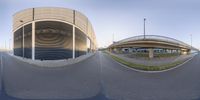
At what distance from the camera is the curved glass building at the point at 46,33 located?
28.1 meters

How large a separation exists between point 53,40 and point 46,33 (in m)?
1.48

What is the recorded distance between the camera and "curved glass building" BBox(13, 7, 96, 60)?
28.1 m

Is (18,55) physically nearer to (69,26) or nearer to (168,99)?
(69,26)

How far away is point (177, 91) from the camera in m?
8.63

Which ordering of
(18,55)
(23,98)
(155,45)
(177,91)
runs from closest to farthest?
(23,98)
(177,91)
(18,55)
(155,45)

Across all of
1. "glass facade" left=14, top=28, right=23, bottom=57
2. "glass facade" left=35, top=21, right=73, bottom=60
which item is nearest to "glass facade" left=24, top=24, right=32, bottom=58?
"glass facade" left=14, top=28, right=23, bottom=57

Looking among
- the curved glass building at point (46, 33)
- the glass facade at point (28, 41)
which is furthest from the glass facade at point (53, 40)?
the glass facade at point (28, 41)

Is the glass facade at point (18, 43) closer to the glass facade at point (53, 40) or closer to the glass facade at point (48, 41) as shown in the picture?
the glass facade at point (48, 41)

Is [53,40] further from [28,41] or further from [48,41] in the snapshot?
[28,41]

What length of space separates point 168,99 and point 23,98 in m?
5.49

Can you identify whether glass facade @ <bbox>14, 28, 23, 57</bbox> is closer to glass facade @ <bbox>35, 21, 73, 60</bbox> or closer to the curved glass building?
the curved glass building

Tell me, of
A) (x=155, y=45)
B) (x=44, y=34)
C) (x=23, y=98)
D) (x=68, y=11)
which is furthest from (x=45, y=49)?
(x=23, y=98)

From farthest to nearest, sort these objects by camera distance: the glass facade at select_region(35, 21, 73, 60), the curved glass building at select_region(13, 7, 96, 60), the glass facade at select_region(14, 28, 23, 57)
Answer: the glass facade at select_region(35, 21, 73, 60) < the glass facade at select_region(14, 28, 23, 57) < the curved glass building at select_region(13, 7, 96, 60)

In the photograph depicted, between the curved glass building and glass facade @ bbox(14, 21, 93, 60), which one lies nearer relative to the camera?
the curved glass building
